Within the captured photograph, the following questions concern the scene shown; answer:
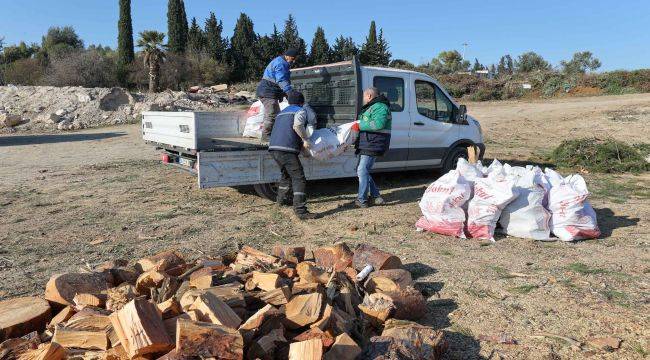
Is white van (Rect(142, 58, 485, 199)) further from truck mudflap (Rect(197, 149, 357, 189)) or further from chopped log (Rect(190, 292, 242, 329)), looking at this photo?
chopped log (Rect(190, 292, 242, 329))

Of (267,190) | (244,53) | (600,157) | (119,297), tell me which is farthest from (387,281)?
(244,53)

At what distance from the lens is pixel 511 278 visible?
180 inches

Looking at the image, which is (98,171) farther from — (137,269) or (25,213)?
(137,269)

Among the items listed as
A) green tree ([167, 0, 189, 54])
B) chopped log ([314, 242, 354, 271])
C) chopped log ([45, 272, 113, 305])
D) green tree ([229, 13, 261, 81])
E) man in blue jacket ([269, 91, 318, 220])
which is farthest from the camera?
green tree ([167, 0, 189, 54])

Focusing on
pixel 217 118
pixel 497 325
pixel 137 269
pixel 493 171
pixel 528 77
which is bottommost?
pixel 497 325

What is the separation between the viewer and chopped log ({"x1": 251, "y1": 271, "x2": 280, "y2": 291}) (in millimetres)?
3369

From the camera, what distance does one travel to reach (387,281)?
12.7 feet

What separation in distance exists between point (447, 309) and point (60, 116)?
24.9 m

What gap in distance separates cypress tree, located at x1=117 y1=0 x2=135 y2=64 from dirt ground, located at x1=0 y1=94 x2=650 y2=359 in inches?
1341

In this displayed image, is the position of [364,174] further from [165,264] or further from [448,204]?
[165,264]

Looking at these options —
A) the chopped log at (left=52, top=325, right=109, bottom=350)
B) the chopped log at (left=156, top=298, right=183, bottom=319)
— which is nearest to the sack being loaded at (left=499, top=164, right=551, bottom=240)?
the chopped log at (left=156, top=298, right=183, bottom=319)

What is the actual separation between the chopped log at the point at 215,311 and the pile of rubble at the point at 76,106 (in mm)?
22187

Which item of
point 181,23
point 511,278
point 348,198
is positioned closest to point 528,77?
point 181,23

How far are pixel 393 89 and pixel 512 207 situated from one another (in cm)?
342
